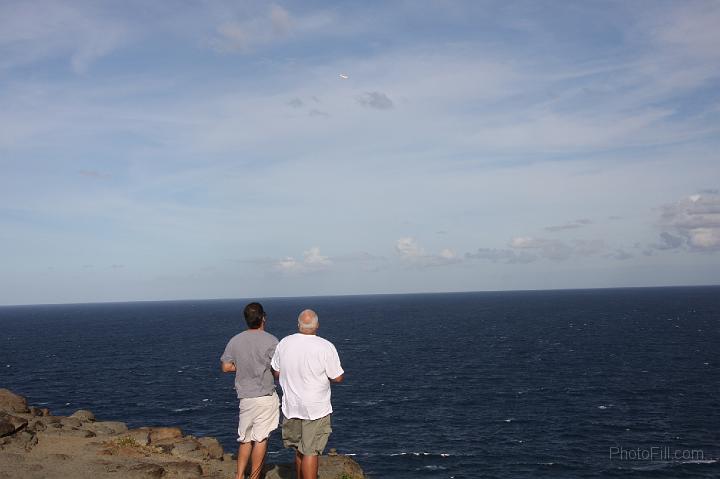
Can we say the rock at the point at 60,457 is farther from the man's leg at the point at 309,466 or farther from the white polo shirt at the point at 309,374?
the white polo shirt at the point at 309,374

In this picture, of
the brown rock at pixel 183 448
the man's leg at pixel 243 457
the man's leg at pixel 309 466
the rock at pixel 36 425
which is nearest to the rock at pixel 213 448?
the brown rock at pixel 183 448

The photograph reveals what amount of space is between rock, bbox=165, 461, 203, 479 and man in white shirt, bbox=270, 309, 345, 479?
5148mm

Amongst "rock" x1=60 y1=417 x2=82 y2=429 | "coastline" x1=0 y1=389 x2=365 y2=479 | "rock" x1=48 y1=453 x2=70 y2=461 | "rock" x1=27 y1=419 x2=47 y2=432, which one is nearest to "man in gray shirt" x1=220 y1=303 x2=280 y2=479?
"coastline" x1=0 y1=389 x2=365 y2=479

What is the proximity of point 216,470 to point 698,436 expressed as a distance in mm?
38039

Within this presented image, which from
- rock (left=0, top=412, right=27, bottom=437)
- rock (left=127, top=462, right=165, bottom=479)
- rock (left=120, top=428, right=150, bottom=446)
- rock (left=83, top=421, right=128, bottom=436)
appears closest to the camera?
rock (left=127, top=462, right=165, bottom=479)

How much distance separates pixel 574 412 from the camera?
4725 centimetres

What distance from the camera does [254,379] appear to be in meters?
10.2

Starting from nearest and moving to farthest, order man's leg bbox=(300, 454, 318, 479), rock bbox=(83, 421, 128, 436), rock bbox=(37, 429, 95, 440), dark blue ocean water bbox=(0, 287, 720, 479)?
man's leg bbox=(300, 454, 318, 479), rock bbox=(37, 429, 95, 440), rock bbox=(83, 421, 128, 436), dark blue ocean water bbox=(0, 287, 720, 479)

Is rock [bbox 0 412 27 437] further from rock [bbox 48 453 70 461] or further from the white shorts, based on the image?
the white shorts

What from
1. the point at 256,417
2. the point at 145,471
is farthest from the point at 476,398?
the point at 256,417

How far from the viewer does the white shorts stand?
10.3 metres

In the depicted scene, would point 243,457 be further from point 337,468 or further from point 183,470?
point 337,468

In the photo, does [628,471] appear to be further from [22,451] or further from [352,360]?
[352,360]

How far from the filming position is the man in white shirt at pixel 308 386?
939cm
